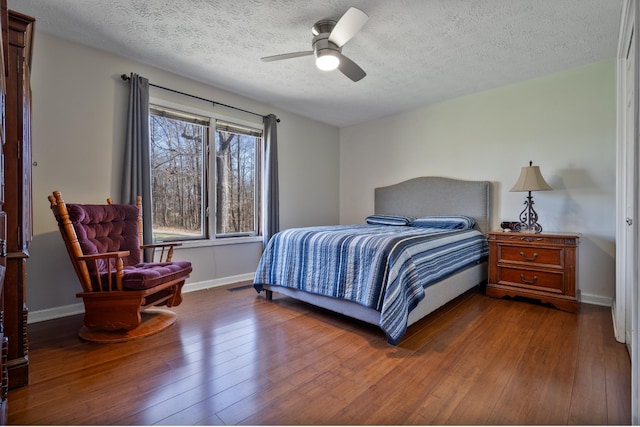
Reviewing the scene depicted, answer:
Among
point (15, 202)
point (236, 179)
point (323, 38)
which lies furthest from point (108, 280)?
point (323, 38)

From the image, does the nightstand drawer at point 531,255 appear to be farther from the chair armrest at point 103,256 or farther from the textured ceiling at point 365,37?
the chair armrest at point 103,256

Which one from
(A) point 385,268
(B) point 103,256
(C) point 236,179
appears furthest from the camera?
(C) point 236,179

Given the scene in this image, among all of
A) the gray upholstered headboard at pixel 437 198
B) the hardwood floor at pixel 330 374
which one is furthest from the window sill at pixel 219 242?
the gray upholstered headboard at pixel 437 198

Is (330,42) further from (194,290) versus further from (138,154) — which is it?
(194,290)

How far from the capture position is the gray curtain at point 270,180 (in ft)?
13.8

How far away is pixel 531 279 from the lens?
3.00 m

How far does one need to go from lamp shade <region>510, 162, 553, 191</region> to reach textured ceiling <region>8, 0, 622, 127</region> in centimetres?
114

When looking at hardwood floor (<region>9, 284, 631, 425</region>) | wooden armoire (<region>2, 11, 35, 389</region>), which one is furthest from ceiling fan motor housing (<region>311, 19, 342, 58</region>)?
hardwood floor (<region>9, 284, 631, 425</region>)

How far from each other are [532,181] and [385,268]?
208 centimetres

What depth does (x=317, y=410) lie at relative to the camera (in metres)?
1.43

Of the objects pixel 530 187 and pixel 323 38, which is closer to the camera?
pixel 323 38

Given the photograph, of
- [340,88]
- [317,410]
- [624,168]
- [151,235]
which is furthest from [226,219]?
[624,168]

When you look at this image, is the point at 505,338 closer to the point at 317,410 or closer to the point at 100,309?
the point at 317,410

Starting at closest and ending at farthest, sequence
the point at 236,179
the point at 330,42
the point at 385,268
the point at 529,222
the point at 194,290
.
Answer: the point at 385,268
the point at 330,42
the point at 529,222
the point at 194,290
the point at 236,179
